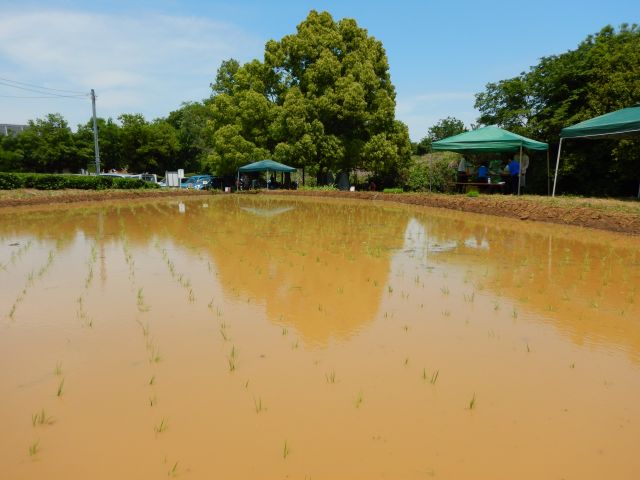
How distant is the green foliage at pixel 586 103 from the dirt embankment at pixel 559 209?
2815mm

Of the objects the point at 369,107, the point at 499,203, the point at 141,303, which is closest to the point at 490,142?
the point at 499,203

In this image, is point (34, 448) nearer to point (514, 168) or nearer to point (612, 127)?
point (612, 127)

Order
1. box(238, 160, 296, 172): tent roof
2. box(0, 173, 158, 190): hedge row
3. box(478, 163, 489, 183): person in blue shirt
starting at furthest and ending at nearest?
box(238, 160, 296, 172): tent roof < box(0, 173, 158, 190): hedge row < box(478, 163, 489, 183): person in blue shirt

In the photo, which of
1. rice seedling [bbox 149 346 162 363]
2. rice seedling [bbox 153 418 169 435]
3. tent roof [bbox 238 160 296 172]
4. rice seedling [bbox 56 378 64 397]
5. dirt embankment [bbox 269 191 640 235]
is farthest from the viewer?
tent roof [bbox 238 160 296 172]

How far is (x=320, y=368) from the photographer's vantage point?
3.26 m

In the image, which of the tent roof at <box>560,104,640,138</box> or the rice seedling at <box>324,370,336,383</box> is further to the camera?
the tent roof at <box>560,104,640,138</box>

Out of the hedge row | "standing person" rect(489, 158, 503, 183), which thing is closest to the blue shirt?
"standing person" rect(489, 158, 503, 183)

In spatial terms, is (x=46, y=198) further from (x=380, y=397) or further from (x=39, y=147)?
(x=39, y=147)

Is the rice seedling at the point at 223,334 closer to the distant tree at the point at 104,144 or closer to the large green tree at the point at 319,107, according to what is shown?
the large green tree at the point at 319,107

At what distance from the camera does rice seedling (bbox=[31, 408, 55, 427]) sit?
255 cm

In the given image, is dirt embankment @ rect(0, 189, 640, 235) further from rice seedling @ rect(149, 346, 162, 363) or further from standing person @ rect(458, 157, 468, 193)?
rice seedling @ rect(149, 346, 162, 363)

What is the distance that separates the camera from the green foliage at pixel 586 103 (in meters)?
14.8

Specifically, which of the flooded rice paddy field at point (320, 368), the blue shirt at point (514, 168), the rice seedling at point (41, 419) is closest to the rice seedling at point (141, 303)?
the flooded rice paddy field at point (320, 368)

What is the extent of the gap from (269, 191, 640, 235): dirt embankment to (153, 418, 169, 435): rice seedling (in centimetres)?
1065
